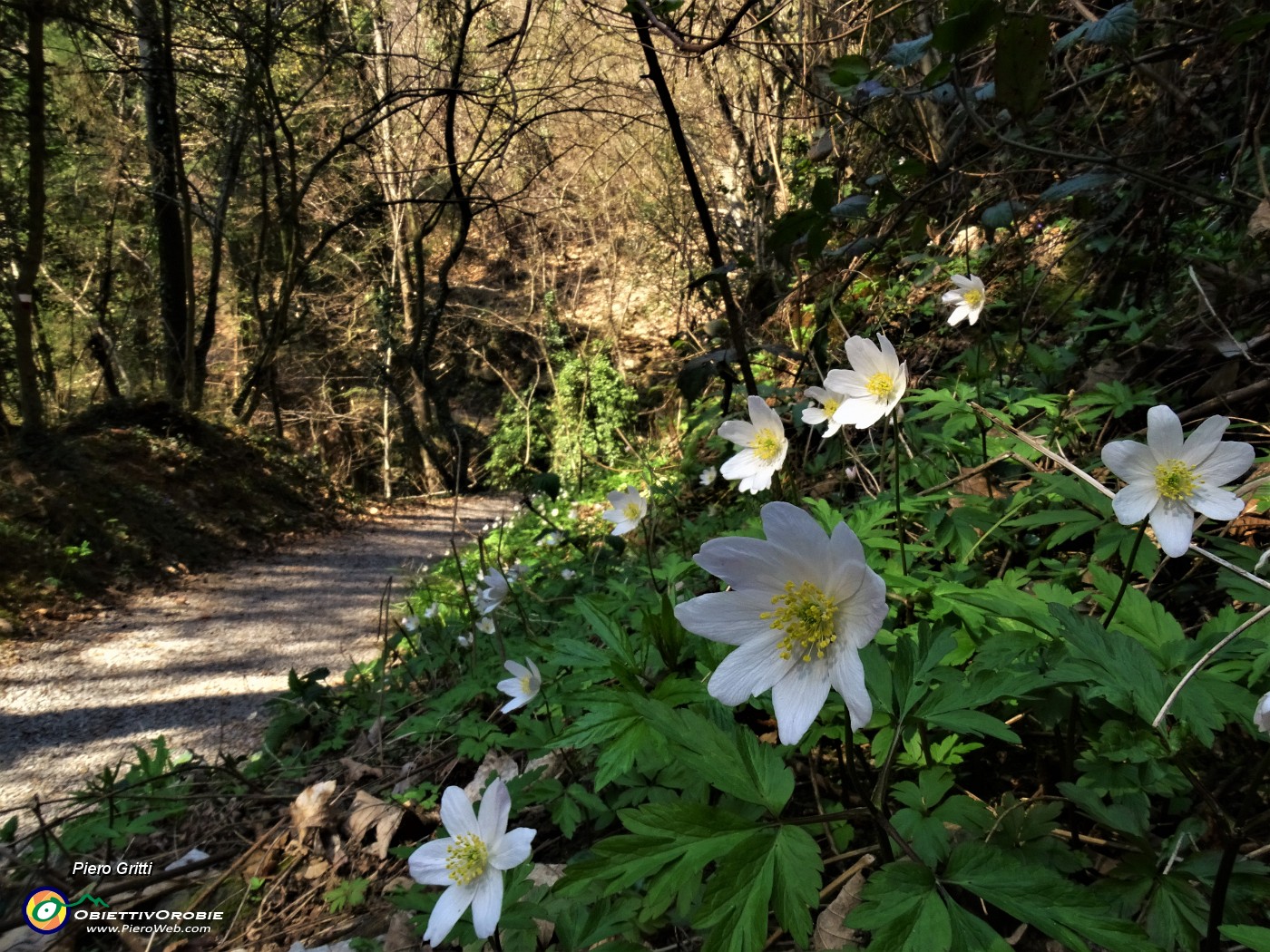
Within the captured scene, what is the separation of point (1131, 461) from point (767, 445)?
771 millimetres

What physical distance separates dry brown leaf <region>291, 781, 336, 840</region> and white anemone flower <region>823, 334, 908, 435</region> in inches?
83.6

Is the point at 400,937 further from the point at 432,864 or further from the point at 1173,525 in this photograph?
the point at 1173,525

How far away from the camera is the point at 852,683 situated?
887 millimetres

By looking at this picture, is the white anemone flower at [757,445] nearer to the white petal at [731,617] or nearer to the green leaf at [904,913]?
the white petal at [731,617]

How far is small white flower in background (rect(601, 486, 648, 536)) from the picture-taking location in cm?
264

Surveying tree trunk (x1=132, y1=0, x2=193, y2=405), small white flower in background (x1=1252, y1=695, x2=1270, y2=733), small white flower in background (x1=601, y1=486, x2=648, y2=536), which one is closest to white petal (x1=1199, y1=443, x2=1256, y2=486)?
small white flower in background (x1=1252, y1=695, x2=1270, y2=733)

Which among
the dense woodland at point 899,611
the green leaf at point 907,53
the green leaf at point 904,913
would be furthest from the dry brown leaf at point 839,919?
the green leaf at point 907,53

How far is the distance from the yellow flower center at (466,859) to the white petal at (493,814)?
0.02m

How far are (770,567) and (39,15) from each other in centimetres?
1030

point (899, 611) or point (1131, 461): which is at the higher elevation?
point (1131, 461)

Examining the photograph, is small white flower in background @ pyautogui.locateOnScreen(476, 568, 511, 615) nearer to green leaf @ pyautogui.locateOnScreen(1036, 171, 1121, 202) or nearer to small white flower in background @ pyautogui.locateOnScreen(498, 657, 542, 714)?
small white flower in background @ pyautogui.locateOnScreen(498, 657, 542, 714)

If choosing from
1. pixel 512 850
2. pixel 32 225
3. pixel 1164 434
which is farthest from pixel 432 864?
pixel 32 225

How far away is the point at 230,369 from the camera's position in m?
17.6

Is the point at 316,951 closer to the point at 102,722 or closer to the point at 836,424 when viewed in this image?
the point at 836,424
